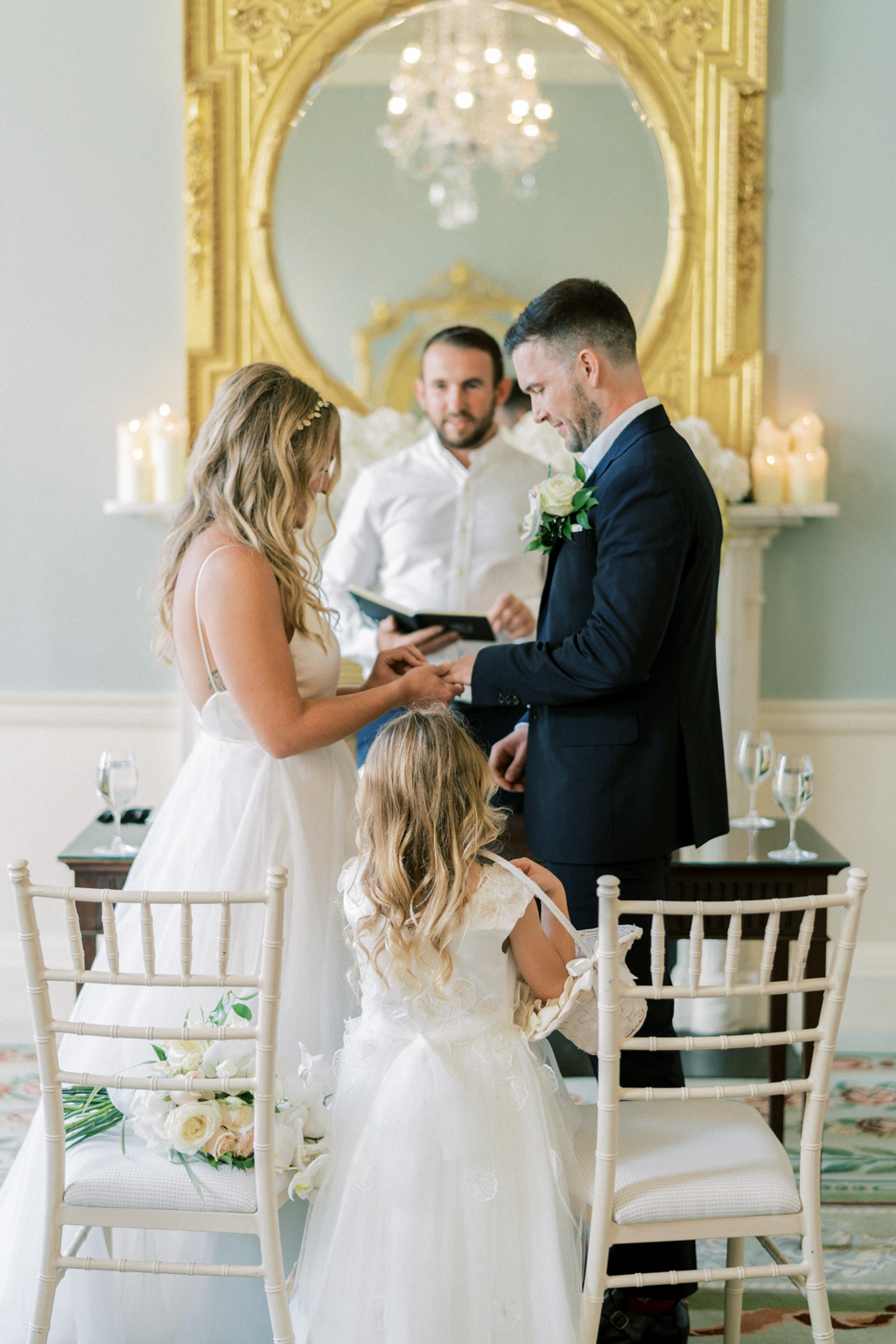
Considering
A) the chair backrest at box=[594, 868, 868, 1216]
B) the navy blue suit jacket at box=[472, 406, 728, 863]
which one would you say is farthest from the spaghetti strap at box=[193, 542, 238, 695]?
the chair backrest at box=[594, 868, 868, 1216]

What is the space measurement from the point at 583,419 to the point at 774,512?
1589mm

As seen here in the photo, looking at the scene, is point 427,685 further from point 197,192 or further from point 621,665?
point 197,192

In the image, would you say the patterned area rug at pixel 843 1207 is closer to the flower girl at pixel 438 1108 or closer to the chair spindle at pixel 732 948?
the flower girl at pixel 438 1108

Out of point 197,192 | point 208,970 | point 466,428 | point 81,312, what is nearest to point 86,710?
point 81,312

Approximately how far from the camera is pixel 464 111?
3.77 m

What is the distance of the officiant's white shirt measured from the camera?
3.52 metres

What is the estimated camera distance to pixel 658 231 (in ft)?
12.4

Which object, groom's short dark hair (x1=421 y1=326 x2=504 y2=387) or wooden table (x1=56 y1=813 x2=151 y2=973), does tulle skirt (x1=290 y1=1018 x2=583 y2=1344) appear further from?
groom's short dark hair (x1=421 y1=326 x2=504 y2=387)

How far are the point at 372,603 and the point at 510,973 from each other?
1121 millimetres

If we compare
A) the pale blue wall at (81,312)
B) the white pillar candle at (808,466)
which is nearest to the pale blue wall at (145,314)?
the pale blue wall at (81,312)

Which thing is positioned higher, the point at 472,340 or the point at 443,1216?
the point at 472,340

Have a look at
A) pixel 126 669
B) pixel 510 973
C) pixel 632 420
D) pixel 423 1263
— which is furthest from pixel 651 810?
pixel 126 669

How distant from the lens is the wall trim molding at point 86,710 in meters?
3.92

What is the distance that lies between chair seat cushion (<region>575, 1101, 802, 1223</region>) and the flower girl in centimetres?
10
